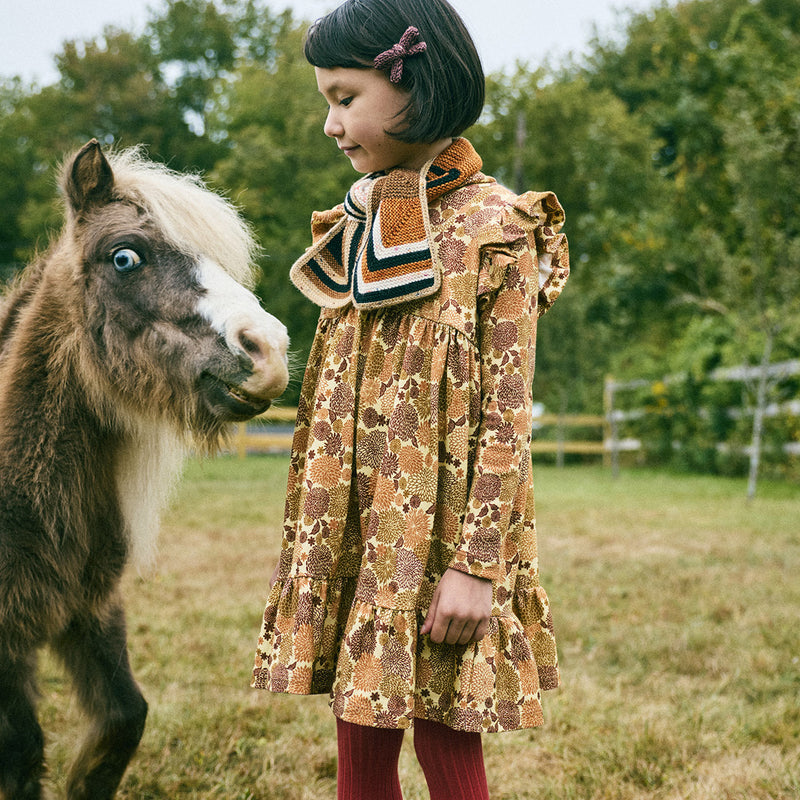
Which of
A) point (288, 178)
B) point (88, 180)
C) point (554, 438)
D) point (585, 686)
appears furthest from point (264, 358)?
point (288, 178)

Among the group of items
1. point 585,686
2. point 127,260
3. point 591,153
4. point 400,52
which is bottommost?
point 585,686

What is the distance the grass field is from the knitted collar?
46.0 inches

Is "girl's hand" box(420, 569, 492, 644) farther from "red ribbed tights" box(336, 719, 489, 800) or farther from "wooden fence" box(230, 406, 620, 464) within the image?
"wooden fence" box(230, 406, 620, 464)

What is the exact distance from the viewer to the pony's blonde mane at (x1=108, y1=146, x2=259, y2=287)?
6.49 ft

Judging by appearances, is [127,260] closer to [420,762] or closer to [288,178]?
[420,762]

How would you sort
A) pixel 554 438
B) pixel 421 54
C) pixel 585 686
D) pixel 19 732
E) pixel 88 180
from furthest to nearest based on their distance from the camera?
1. pixel 554 438
2. pixel 585 686
3. pixel 88 180
4. pixel 19 732
5. pixel 421 54

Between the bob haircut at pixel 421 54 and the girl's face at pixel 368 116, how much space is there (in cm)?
2

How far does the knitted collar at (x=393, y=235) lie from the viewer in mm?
1516

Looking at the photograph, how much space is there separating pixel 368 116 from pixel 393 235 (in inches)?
9.5

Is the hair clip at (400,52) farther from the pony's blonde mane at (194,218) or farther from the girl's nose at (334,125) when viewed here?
the pony's blonde mane at (194,218)

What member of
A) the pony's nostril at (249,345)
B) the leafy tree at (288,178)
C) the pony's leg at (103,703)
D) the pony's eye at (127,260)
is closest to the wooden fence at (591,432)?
the leafy tree at (288,178)

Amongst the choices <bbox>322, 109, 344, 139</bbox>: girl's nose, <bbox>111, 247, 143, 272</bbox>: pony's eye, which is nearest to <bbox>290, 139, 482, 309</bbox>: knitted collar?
<bbox>322, 109, 344, 139</bbox>: girl's nose

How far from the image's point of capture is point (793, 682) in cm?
330

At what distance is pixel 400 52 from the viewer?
149 centimetres
